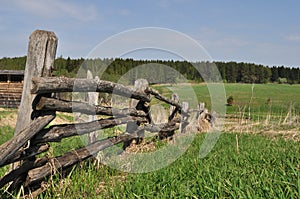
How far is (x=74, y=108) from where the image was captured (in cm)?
338

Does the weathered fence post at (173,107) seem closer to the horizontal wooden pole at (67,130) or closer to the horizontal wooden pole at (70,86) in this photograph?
the horizontal wooden pole at (67,130)

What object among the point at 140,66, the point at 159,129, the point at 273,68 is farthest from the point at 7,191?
the point at 273,68

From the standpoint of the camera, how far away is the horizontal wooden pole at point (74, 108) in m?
2.67

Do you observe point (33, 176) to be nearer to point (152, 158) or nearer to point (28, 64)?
point (28, 64)

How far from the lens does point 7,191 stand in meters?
2.59

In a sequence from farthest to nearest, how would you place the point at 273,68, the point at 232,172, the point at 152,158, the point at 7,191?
the point at 273,68 → the point at 152,158 → the point at 232,172 → the point at 7,191

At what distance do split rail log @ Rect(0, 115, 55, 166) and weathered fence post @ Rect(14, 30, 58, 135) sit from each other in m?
0.08

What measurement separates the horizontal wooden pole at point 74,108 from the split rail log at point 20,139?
0.35ft

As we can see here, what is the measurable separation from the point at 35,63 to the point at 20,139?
2.08 feet

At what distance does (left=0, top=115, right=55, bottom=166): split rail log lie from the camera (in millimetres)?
2244

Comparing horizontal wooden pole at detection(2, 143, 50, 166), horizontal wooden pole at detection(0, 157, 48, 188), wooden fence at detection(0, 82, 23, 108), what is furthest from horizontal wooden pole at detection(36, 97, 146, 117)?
wooden fence at detection(0, 82, 23, 108)

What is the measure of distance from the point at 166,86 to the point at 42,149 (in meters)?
3.86

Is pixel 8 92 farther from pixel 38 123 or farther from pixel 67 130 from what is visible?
pixel 38 123

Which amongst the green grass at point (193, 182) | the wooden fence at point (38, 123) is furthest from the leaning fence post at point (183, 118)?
Result: the wooden fence at point (38, 123)
